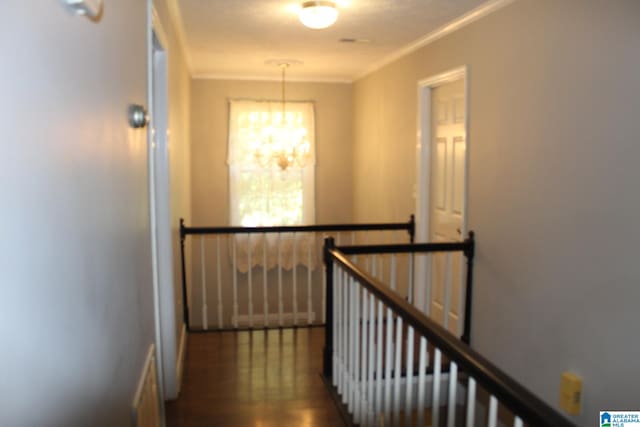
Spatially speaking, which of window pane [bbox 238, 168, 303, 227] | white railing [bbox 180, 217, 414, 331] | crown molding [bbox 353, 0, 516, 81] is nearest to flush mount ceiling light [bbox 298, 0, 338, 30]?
crown molding [bbox 353, 0, 516, 81]

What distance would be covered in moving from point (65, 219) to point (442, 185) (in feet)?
11.2

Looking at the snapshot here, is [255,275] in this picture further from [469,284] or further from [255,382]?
[469,284]

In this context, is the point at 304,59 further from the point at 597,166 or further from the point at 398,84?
the point at 597,166

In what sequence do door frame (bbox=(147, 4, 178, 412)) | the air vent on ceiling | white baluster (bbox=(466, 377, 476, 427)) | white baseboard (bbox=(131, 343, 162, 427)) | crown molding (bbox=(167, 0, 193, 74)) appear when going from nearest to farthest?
white baluster (bbox=(466, 377, 476, 427)), white baseboard (bbox=(131, 343, 162, 427)), door frame (bbox=(147, 4, 178, 412)), crown molding (bbox=(167, 0, 193, 74)), the air vent on ceiling

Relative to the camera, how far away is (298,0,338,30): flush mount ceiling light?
10.2 ft

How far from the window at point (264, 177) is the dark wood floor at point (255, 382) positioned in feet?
7.57

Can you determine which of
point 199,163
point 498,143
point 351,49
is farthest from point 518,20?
point 199,163

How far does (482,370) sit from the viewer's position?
1338mm

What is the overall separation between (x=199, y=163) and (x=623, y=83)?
473 centimetres

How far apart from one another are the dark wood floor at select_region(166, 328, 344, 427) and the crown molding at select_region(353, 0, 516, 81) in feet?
8.08

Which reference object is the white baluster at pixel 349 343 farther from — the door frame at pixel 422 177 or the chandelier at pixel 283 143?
the chandelier at pixel 283 143

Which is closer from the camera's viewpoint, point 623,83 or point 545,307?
point 623,83

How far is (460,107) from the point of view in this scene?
3822 millimetres

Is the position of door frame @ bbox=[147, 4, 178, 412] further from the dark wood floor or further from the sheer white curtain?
the sheer white curtain
